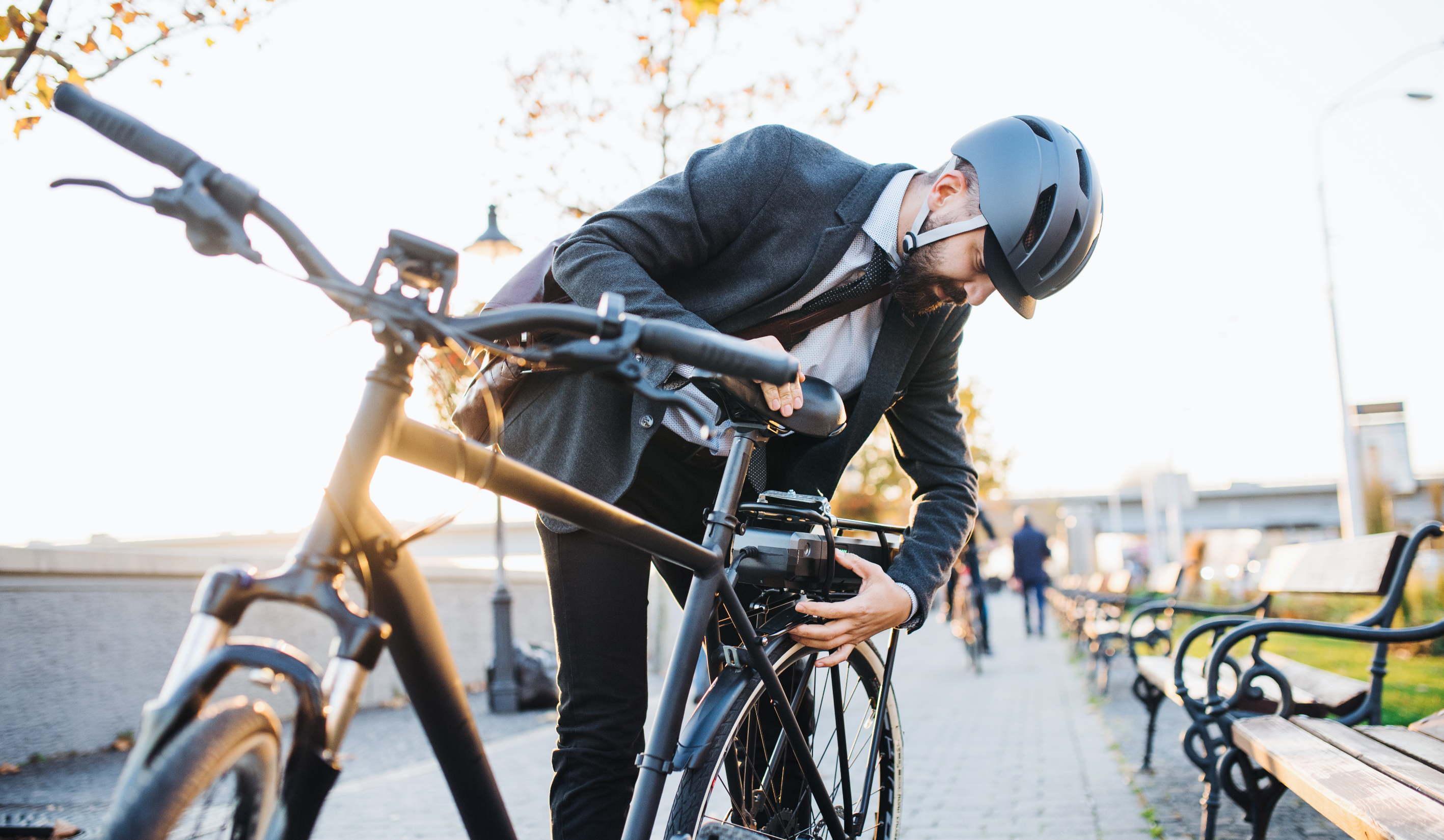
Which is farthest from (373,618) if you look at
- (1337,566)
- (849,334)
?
A: (1337,566)

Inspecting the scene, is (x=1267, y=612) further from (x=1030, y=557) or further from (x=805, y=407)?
(x=1030, y=557)

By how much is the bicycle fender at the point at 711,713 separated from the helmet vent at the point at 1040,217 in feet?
3.44

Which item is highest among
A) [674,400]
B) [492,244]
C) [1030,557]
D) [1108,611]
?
[492,244]

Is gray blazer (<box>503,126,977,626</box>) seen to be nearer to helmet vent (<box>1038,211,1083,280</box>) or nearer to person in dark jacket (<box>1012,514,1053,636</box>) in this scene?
helmet vent (<box>1038,211,1083,280</box>)

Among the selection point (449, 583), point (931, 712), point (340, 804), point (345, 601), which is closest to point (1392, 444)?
point (931, 712)

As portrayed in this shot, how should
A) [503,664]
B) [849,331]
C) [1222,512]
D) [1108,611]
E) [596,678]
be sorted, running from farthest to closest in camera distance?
[1222,512], [1108,611], [503,664], [849,331], [596,678]

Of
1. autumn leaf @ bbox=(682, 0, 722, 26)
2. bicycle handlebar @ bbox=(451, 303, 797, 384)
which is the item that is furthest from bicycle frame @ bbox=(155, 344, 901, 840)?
autumn leaf @ bbox=(682, 0, 722, 26)

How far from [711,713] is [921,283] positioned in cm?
103

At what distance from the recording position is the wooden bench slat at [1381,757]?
217 cm

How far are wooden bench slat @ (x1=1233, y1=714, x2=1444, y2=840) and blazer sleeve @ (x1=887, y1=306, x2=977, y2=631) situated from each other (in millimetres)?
940

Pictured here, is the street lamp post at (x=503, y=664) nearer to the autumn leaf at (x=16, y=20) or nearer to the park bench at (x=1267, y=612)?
the park bench at (x=1267, y=612)

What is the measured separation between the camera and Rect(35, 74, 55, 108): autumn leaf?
3.67 meters

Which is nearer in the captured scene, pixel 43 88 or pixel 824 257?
pixel 824 257

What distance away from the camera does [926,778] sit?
5.42 metres
